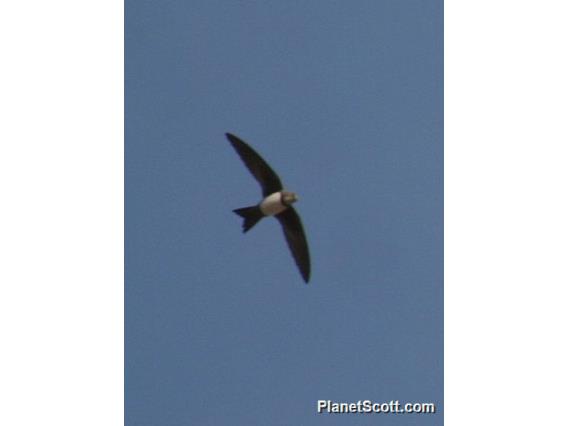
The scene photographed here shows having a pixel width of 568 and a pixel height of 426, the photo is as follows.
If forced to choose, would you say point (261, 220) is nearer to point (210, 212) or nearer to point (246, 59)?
point (210, 212)

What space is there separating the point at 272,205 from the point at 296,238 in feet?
A: 0.38

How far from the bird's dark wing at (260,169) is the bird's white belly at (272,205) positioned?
16 millimetres

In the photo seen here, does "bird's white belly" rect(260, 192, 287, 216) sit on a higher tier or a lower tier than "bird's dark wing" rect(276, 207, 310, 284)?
higher

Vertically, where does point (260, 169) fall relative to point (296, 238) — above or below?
above

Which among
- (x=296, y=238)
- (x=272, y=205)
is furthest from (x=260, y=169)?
(x=296, y=238)

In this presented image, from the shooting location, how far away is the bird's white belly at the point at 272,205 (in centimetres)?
221

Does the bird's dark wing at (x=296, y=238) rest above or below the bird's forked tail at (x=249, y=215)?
below

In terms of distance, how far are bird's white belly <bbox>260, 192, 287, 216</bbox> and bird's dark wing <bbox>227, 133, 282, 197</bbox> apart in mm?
16

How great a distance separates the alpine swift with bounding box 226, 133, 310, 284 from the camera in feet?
7.28

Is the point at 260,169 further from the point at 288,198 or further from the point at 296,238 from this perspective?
the point at 296,238

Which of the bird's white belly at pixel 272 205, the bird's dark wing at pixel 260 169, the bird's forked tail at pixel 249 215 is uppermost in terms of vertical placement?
the bird's dark wing at pixel 260 169

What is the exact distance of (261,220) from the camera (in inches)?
88.5

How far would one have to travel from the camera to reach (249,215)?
2.25 meters
